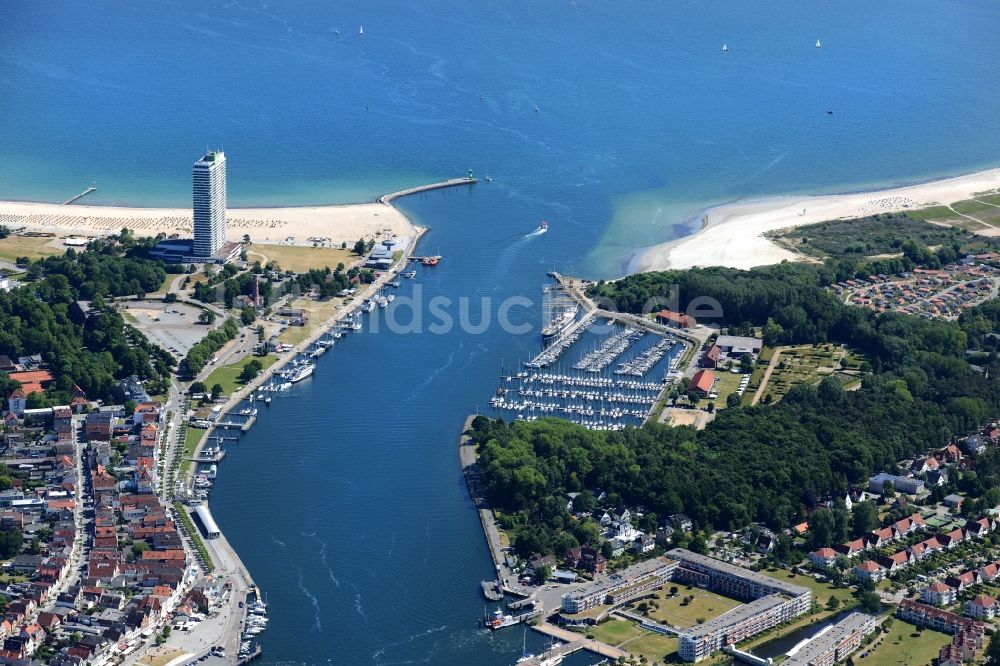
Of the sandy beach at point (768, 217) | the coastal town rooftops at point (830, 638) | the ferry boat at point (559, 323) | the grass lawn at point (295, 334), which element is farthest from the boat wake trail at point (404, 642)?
the sandy beach at point (768, 217)

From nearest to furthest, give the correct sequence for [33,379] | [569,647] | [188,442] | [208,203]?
[569,647], [188,442], [33,379], [208,203]

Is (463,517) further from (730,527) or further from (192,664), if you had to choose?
(192,664)

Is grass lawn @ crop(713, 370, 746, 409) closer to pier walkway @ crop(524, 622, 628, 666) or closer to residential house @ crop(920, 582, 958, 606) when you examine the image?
residential house @ crop(920, 582, 958, 606)

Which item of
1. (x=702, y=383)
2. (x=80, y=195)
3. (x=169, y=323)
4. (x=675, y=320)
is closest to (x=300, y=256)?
(x=169, y=323)

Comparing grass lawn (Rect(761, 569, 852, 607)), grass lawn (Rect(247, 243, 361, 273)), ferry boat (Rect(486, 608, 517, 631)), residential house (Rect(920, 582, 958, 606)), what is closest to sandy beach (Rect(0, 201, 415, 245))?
grass lawn (Rect(247, 243, 361, 273))

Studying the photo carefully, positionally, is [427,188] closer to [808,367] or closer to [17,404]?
[808,367]
